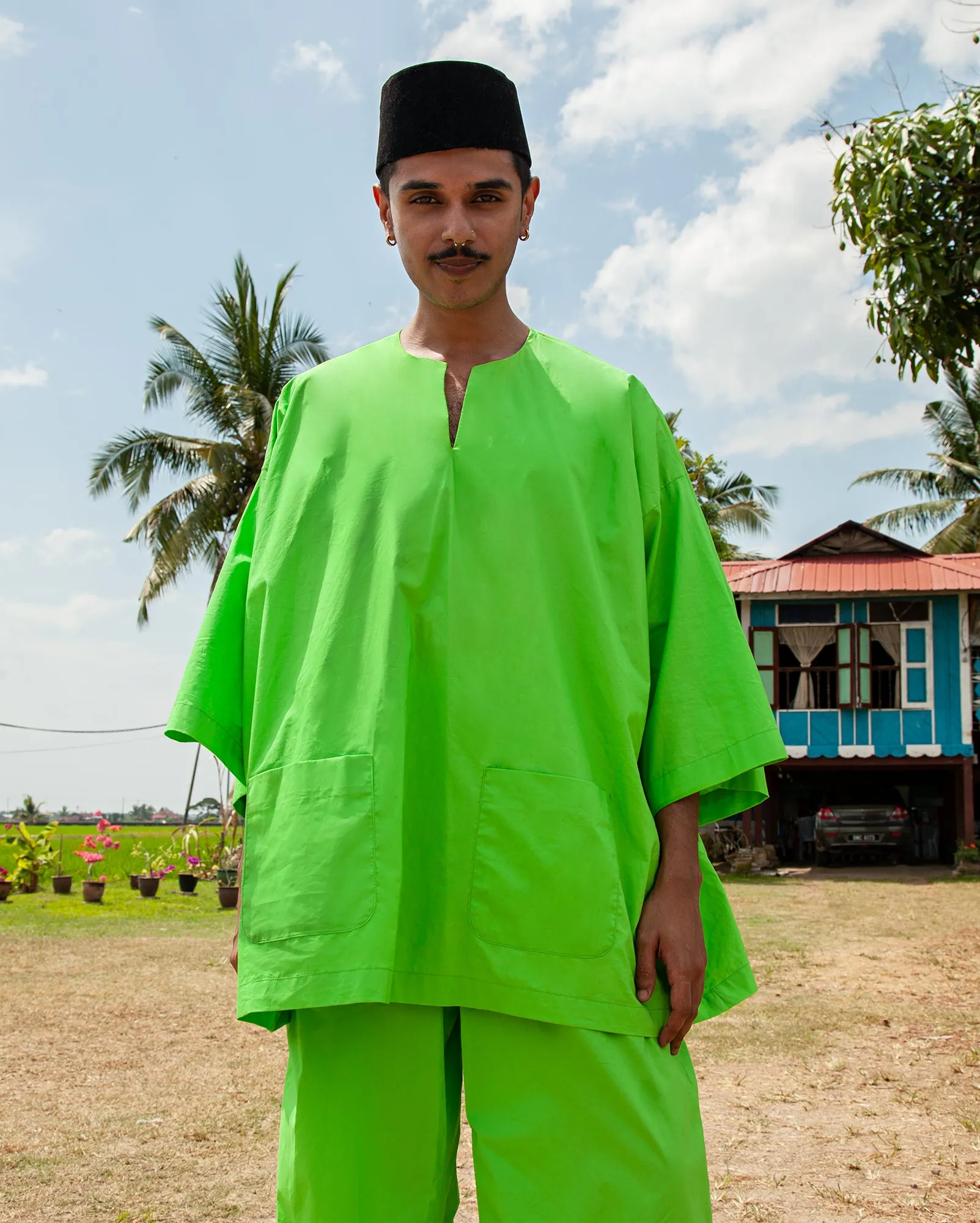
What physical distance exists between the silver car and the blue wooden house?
0.77 metres

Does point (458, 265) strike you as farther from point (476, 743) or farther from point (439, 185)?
point (476, 743)

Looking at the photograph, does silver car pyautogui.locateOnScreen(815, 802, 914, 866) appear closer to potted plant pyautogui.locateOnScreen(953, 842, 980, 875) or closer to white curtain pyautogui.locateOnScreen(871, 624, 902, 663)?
potted plant pyautogui.locateOnScreen(953, 842, 980, 875)

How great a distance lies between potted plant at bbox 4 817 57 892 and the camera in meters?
15.5

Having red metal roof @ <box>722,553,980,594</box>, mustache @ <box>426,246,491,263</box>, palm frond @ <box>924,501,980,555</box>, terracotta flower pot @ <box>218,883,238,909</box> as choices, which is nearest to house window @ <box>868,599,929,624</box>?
red metal roof @ <box>722,553,980,594</box>

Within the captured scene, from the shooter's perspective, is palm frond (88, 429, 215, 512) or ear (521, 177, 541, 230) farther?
palm frond (88, 429, 215, 512)

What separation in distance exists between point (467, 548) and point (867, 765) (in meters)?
20.0

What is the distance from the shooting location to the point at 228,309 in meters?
20.1

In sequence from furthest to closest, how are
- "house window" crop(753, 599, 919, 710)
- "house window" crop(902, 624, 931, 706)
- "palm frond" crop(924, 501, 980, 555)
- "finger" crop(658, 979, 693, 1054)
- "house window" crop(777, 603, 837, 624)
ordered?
"palm frond" crop(924, 501, 980, 555)
"house window" crop(777, 603, 837, 624)
"house window" crop(753, 599, 919, 710)
"house window" crop(902, 624, 931, 706)
"finger" crop(658, 979, 693, 1054)

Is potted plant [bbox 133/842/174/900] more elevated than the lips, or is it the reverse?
the lips

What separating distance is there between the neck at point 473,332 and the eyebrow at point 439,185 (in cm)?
15

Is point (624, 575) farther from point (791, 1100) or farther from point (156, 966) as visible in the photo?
point (156, 966)

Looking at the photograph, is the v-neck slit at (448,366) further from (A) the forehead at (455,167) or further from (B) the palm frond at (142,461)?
(B) the palm frond at (142,461)

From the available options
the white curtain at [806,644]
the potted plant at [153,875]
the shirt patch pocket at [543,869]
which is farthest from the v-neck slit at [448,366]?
the white curtain at [806,644]

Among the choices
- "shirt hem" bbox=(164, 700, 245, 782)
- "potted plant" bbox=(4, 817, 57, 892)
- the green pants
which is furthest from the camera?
"potted plant" bbox=(4, 817, 57, 892)
